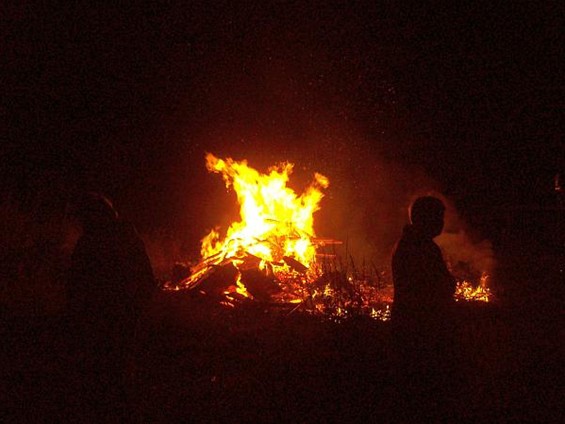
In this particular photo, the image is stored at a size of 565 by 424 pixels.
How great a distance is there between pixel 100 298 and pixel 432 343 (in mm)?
2451

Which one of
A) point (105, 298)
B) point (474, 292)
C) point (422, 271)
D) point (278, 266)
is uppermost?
point (278, 266)

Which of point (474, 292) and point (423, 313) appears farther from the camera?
point (474, 292)

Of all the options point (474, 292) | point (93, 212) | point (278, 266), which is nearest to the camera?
point (93, 212)

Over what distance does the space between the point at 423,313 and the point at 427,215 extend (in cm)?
66

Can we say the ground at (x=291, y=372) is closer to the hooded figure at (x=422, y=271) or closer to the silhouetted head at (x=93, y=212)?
the hooded figure at (x=422, y=271)

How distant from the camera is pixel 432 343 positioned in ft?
11.0

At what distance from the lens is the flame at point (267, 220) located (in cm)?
932

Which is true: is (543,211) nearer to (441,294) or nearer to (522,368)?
(522,368)

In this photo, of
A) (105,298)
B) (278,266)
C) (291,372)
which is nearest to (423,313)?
(291,372)

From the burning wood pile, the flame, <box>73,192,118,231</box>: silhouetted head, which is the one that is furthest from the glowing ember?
<box>73,192,118,231</box>: silhouetted head

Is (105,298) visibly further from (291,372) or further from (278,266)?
(278,266)

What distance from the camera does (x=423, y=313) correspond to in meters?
3.36

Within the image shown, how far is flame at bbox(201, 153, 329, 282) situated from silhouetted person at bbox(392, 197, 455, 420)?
5509mm

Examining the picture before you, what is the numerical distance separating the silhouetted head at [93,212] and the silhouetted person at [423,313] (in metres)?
2.29
